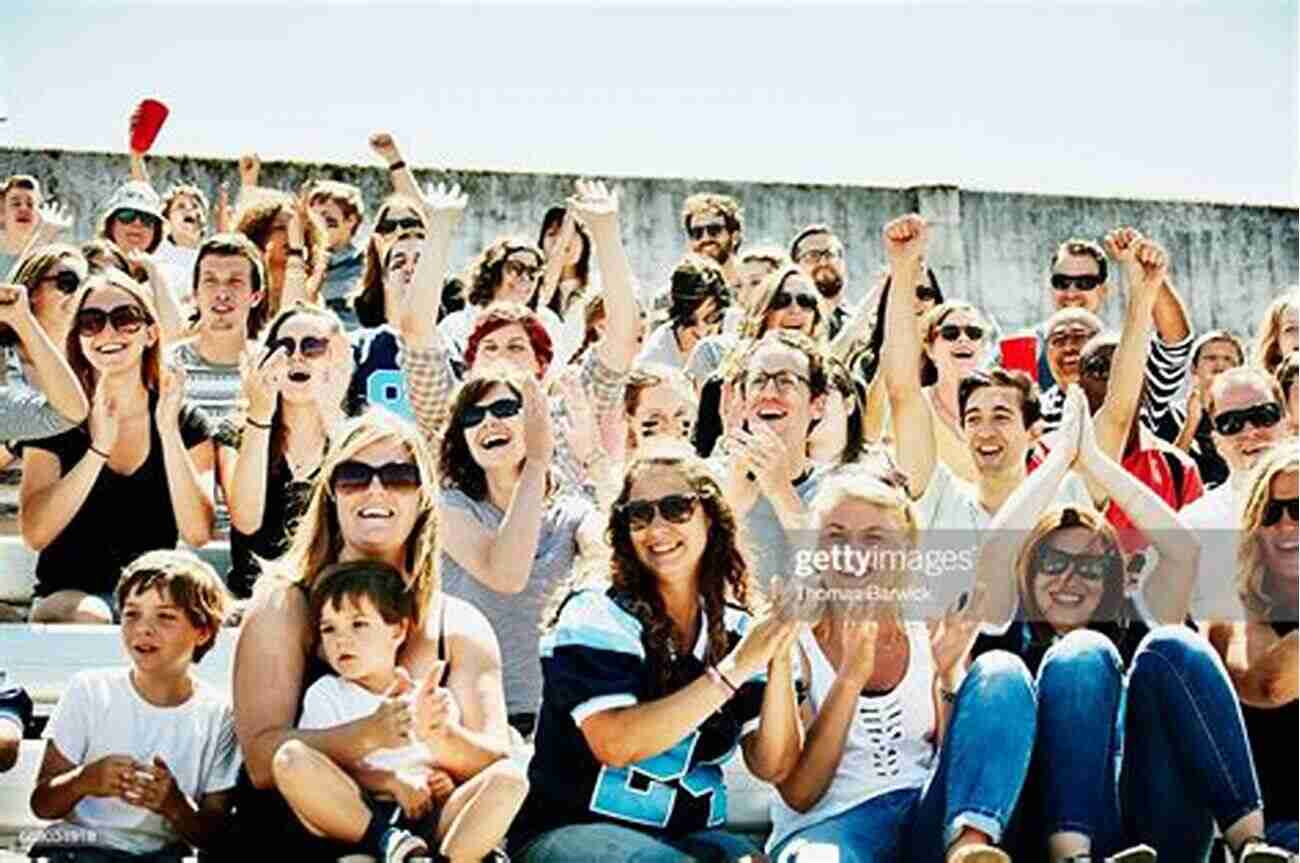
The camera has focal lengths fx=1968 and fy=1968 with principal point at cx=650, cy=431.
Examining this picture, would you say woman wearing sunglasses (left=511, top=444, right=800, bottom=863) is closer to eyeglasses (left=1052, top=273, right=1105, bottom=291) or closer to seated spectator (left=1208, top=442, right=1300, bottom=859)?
seated spectator (left=1208, top=442, right=1300, bottom=859)

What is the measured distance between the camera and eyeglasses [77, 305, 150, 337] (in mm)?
4223

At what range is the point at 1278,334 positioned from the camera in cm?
482

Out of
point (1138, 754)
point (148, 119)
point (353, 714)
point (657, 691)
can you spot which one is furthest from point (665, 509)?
point (148, 119)

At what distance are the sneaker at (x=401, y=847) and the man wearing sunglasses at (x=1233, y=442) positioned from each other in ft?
5.50

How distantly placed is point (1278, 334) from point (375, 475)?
239 cm

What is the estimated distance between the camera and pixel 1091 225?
8133mm

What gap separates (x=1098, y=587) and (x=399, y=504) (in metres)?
1.35

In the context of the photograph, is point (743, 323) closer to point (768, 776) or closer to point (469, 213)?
point (768, 776)

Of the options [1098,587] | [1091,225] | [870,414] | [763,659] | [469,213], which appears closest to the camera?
[763,659]

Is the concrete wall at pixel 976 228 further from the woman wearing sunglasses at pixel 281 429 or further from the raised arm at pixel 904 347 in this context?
the woman wearing sunglasses at pixel 281 429

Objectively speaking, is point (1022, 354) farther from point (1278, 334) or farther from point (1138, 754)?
point (1138, 754)

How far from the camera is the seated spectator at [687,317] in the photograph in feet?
17.5

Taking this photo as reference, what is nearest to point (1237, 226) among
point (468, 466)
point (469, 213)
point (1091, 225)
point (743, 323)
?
point (1091, 225)

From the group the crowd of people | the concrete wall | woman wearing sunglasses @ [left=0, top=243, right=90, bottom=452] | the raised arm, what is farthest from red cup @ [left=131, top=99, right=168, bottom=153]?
the concrete wall
